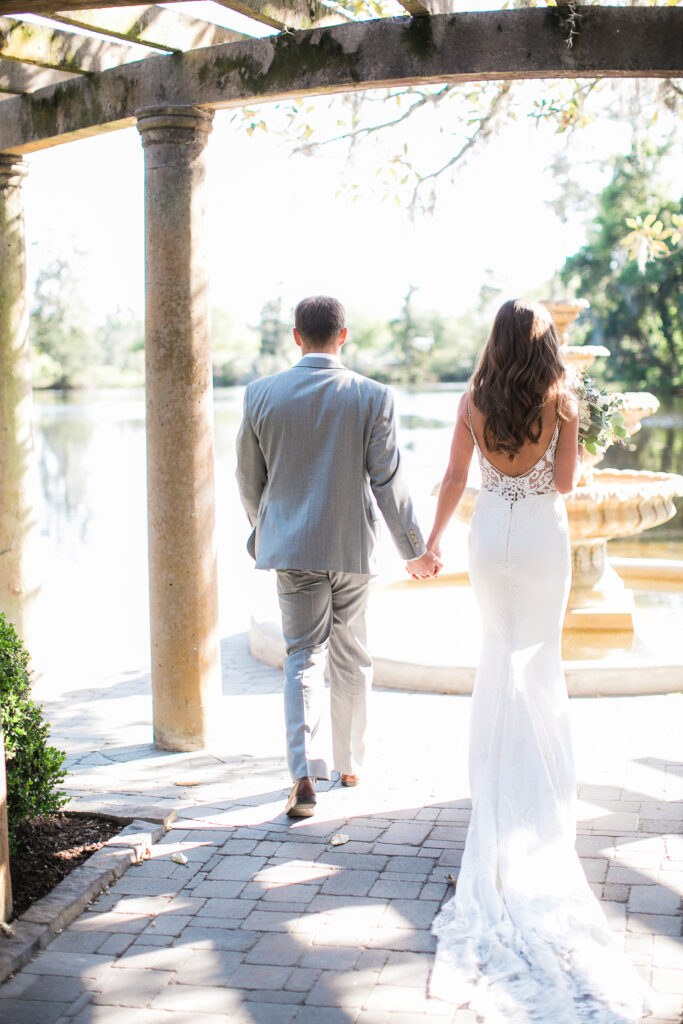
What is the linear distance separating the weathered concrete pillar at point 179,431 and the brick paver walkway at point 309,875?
33cm

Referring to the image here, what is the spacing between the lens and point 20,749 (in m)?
3.89

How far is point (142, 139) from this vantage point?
524cm

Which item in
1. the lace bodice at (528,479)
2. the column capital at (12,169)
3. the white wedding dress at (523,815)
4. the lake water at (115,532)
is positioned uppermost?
the column capital at (12,169)

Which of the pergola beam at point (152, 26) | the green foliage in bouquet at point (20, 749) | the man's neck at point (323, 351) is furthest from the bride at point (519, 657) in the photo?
the pergola beam at point (152, 26)

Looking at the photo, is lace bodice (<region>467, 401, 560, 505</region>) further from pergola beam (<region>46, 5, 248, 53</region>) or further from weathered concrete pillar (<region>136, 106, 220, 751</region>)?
pergola beam (<region>46, 5, 248, 53</region>)

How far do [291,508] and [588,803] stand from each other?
1753 millimetres

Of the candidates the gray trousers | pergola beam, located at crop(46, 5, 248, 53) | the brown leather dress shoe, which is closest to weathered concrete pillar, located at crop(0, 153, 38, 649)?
pergola beam, located at crop(46, 5, 248, 53)

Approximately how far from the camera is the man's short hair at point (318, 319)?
4539 mm

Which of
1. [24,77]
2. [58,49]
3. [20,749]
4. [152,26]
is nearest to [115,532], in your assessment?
[24,77]

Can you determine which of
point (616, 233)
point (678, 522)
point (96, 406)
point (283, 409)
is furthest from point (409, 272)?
point (283, 409)

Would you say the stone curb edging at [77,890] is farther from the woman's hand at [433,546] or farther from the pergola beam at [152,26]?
the pergola beam at [152,26]

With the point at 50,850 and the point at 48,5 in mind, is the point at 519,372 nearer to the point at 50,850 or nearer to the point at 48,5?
the point at 48,5

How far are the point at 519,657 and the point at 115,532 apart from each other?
12666mm

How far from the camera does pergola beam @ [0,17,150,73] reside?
4879 millimetres
